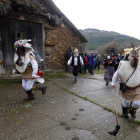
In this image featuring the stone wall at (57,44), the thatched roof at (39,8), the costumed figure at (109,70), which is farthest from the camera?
the stone wall at (57,44)

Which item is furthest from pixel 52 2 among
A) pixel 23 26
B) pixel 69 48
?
pixel 69 48

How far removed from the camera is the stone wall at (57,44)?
23.9 feet

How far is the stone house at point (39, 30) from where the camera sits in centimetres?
577

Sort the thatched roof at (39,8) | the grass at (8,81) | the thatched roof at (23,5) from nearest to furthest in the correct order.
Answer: the thatched roof at (23,5) < the thatched roof at (39,8) < the grass at (8,81)

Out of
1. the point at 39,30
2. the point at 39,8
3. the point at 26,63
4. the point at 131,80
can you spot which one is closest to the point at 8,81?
the point at 26,63

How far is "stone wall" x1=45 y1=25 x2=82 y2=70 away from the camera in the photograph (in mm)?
7298

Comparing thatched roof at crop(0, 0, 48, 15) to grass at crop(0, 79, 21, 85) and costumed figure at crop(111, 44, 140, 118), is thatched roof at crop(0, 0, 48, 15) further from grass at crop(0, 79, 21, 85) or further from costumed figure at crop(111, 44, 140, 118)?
costumed figure at crop(111, 44, 140, 118)

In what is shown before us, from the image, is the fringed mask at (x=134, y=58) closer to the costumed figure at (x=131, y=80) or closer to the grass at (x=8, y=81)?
the costumed figure at (x=131, y=80)

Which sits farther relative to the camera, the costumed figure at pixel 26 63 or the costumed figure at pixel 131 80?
the costumed figure at pixel 26 63

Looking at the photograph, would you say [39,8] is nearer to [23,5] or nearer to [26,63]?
[23,5]

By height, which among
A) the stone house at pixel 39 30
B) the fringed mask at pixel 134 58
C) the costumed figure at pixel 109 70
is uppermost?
the stone house at pixel 39 30

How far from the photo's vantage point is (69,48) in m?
8.02

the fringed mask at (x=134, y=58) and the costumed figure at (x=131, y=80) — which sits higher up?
the fringed mask at (x=134, y=58)

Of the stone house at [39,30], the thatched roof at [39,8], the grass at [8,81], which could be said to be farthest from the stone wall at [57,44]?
the grass at [8,81]
